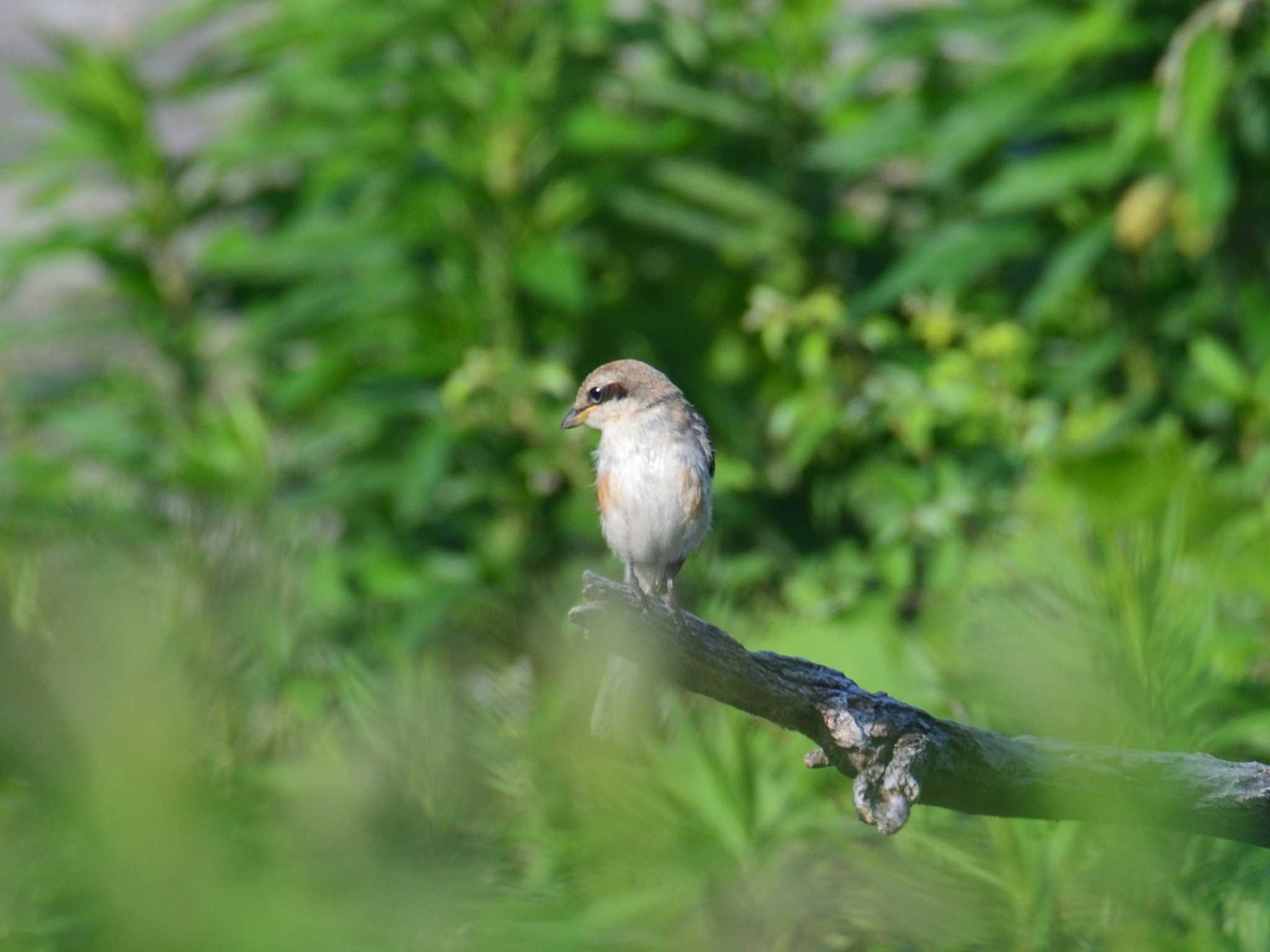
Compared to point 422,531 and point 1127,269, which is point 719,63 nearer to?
point 1127,269

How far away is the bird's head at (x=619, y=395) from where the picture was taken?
204 centimetres

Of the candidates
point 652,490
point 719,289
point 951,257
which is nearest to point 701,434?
point 652,490

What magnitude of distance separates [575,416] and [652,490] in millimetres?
248

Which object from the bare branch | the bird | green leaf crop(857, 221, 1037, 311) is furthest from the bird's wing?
green leaf crop(857, 221, 1037, 311)

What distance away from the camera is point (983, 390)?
16.6 ft

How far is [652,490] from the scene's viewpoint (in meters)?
2.27

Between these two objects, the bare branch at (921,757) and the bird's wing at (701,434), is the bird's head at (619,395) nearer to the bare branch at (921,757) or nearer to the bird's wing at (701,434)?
the bird's wing at (701,434)

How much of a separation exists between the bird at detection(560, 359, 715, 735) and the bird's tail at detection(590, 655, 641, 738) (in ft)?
1.80

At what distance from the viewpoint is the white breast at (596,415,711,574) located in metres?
2.21

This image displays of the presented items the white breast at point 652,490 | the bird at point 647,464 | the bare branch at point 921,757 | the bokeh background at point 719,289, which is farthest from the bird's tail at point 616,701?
the white breast at point 652,490

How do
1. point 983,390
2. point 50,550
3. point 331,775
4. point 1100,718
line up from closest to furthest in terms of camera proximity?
1. point 50,550
2. point 331,775
3. point 1100,718
4. point 983,390

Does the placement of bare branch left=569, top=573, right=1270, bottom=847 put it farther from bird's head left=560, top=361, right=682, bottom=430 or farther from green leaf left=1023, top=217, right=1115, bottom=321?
green leaf left=1023, top=217, right=1115, bottom=321

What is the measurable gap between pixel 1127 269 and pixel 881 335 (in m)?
1.02

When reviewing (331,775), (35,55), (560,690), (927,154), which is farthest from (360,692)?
(35,55)
